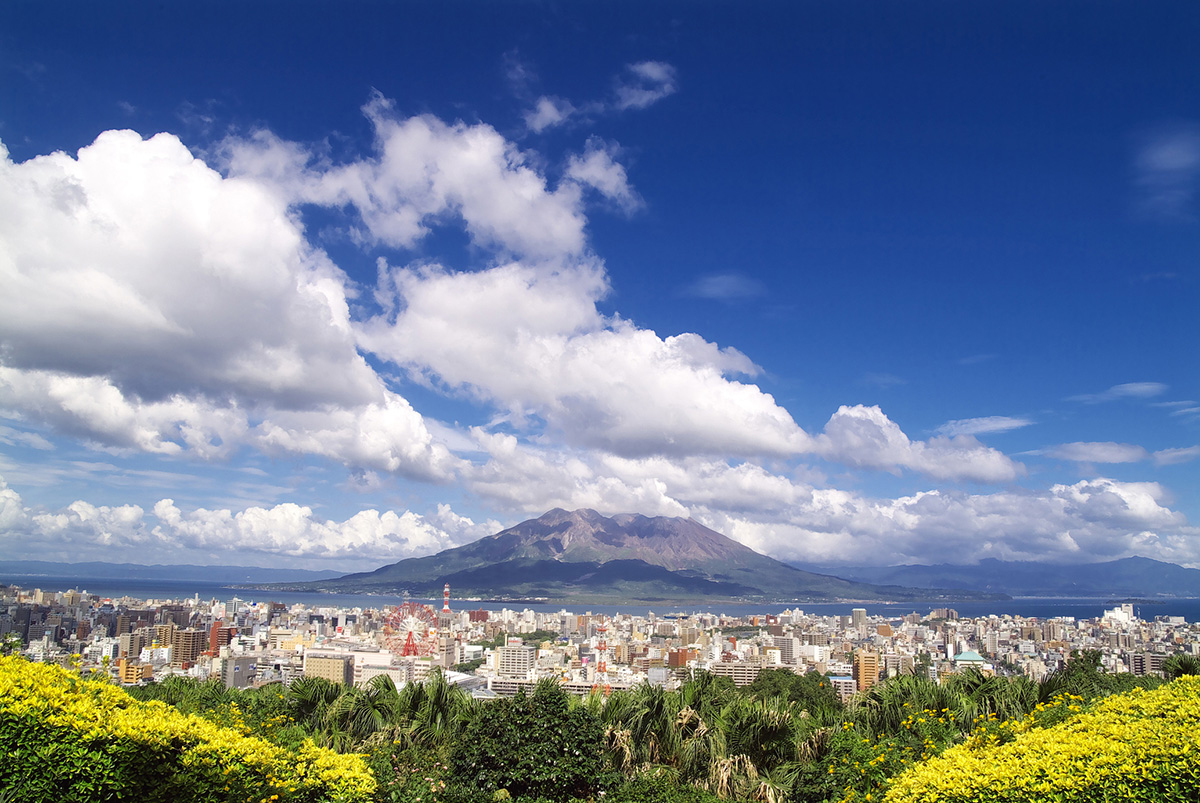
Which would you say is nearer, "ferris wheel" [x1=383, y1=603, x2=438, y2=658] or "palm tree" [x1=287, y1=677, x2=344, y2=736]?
"palm tree" [x1=287, y1=677, x2=344, y2=736]

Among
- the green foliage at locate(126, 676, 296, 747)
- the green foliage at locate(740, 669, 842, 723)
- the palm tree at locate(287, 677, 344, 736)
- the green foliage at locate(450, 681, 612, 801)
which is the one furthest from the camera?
the green foliage at locate(740, 669, 842, 723)

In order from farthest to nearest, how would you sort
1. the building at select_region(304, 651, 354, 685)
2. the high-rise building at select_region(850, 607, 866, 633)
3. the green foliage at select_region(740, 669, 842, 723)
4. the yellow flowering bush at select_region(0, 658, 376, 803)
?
the high-rise building at select_region(850, 607, 866, 633), the building at select_region(304, 651, 354, 685), the green foliage at select_region(740, 669, 842, 723), the yellow flowering bush at select_region(0, 658, 376, 803)

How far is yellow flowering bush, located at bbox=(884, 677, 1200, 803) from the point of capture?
332 centimetres

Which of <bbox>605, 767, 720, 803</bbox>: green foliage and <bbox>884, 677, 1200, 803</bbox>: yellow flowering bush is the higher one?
<bbox>884, 677, 1200, 803</bbox>: yellow flowering bush

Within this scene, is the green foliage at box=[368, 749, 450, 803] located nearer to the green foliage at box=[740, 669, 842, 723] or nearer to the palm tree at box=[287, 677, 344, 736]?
the palm tree at box=[287, 677, 344, 736]

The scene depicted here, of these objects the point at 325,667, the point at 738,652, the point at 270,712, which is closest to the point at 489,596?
the point at 738,652

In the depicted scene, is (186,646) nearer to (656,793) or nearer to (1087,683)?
(656,793)

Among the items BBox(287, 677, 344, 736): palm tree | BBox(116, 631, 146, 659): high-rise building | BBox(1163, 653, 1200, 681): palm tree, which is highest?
BBox(1163, 653, 1200, 681): palm tree

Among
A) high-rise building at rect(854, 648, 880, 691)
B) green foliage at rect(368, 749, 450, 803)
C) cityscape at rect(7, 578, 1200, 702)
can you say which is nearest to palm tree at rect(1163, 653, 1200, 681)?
cityscape at rect(7, 578, 1200, 702)

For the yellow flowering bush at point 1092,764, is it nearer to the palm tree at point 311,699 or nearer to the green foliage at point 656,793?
the green foliage at point 656,793

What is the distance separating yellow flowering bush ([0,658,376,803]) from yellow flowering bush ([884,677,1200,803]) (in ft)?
11.9

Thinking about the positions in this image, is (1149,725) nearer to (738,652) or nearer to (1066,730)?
(1066,730)

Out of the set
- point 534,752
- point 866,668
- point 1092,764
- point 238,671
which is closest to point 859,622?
point 866,668

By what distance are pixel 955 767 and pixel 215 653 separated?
132 ft
